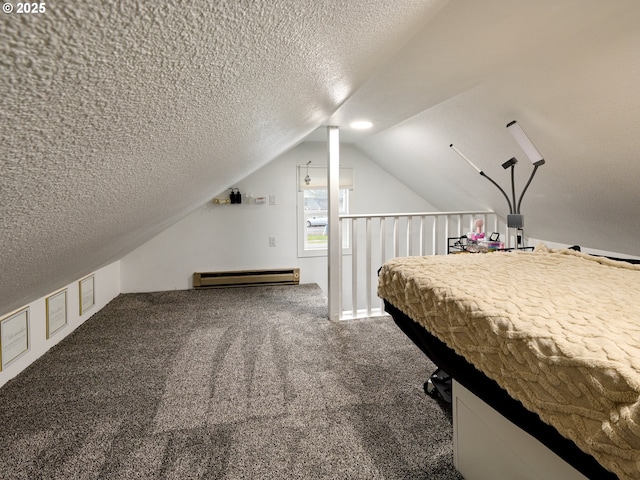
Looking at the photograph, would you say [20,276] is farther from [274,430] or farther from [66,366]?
[66,366]

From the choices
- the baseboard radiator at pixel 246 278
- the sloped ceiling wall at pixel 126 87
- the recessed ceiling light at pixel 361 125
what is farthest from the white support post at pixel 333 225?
the sloped ceiling wall at pixel 126 87

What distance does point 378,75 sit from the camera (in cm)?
184

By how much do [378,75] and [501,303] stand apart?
4.82 feet

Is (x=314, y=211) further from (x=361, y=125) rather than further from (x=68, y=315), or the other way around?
(x=68, y=315)

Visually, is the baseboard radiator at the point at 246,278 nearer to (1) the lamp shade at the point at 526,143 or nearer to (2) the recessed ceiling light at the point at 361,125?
(2) the recessed ceiling light at the point at 361,125

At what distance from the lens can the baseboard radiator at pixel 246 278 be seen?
13.3 feet

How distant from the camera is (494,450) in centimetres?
107

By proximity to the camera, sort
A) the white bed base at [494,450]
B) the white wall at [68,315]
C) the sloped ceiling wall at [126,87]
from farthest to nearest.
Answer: the white wall at [68,315], the white bed base at [494,450], the sloped ceiling wall at [126,87]

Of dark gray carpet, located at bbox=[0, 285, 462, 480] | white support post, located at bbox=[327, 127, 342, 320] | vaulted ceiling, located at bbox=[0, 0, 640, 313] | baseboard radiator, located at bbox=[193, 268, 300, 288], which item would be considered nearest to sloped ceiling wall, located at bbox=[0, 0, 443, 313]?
vaulted ceiling, located at bbox=[0, 0, 640, 313]

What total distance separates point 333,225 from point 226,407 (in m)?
1.66

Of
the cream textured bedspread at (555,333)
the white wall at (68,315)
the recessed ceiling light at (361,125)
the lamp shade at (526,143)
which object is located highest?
the recessed ceiling light at (361,125)

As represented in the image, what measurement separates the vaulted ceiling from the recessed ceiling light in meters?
0.49

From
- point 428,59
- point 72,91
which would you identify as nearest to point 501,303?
point 72,91

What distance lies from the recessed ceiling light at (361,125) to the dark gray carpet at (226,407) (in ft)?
5.65
